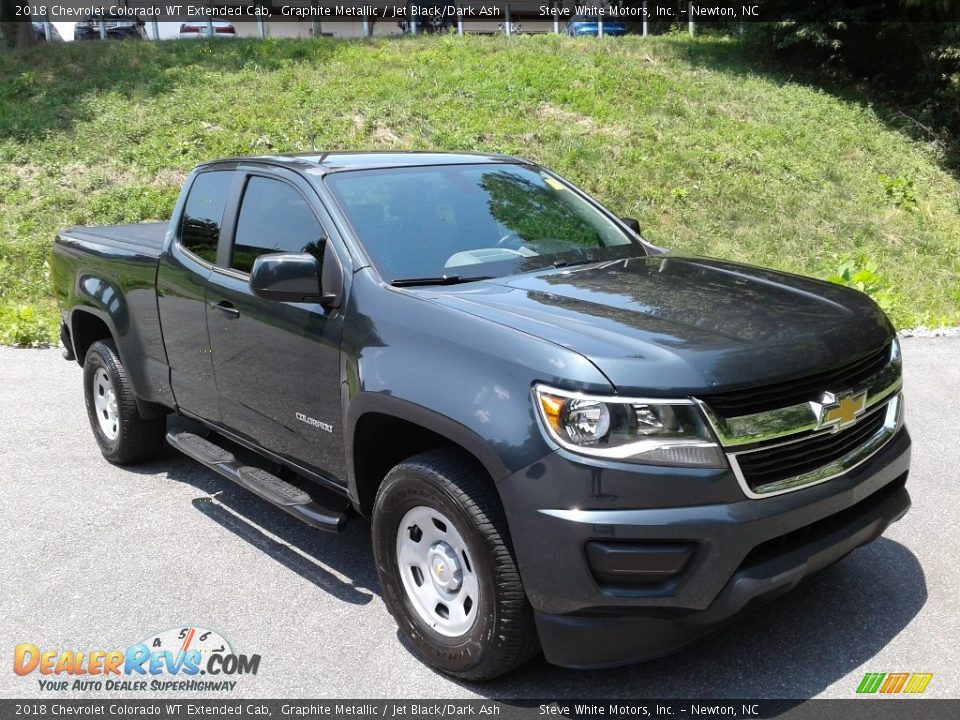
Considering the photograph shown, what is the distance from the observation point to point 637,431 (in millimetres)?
2812

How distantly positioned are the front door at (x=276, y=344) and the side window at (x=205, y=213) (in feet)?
0.61

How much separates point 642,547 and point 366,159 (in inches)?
100

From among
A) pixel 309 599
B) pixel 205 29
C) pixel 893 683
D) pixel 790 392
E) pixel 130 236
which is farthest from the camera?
pixel 205 29

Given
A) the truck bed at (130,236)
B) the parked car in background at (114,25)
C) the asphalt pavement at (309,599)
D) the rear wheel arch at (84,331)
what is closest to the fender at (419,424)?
the asphalt pavement at (309,599)

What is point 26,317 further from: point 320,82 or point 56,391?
point 320,82

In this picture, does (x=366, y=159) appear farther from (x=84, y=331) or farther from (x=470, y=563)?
(x=84, y=331)

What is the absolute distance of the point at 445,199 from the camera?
Result: 4.25 metres

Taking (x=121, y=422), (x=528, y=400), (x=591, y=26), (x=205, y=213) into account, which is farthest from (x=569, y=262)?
(x=591, y=26)

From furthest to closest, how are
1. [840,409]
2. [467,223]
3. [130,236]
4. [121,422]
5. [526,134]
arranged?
[526,134]
[130,236]
[121,422]
[467,223]
[840,409]

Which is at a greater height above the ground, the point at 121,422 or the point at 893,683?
the point at 121,422

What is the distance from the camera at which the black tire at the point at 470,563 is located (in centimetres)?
299

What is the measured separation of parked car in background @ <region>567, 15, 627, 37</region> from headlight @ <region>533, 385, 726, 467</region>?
989 inches

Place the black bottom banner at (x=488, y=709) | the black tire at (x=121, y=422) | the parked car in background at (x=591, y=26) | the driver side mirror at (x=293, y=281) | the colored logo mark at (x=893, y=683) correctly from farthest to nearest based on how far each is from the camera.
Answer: the parked car in background at (x=591, y=26) < the black tire at (x=121, y=422) < the driver side mirror at (x=293, y=281) < the colored logo mark at (x=893, y=683) < the black bottom banner at (x=488, y=709)

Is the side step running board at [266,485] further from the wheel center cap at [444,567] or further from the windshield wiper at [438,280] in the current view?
the windshield wiper at [438,280]
